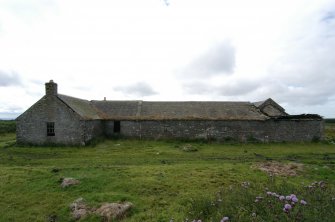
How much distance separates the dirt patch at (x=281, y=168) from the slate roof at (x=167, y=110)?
1432 cm

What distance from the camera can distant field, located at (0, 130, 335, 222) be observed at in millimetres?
7176

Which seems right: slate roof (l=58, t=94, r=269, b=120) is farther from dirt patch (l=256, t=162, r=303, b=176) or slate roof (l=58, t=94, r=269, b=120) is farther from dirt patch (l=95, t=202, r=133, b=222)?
dirt patch (l=95, t=202, r=133, b=222)

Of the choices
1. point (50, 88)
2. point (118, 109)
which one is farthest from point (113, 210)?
point (118, 109)

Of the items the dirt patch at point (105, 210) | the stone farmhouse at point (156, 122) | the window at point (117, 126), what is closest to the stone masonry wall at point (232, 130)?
the stone farmhouse at point (156, 122)

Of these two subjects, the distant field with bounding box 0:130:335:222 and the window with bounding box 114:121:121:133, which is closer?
the distant field with bounding box 0:130:335:222

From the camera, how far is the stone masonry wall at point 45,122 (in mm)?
28203

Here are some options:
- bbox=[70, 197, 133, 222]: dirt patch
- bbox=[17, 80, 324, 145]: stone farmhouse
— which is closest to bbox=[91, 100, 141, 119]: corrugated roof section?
bbox=[17, 80, 324, 145]: stone farmhouse

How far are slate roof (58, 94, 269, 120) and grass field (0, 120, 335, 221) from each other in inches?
356

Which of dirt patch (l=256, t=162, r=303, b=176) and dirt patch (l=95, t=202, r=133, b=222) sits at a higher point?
dirt patch (l=256, t=162, r=303, b=176)

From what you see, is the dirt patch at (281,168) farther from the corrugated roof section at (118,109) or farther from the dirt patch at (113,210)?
the corrugated roof section at (118,109)

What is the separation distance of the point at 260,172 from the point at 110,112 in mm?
23202

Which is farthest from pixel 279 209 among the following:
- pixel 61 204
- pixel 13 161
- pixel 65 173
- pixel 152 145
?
pixel 152 145

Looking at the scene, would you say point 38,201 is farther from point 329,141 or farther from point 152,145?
point 329,141

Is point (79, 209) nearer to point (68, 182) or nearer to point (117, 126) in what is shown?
point (68, 182)
